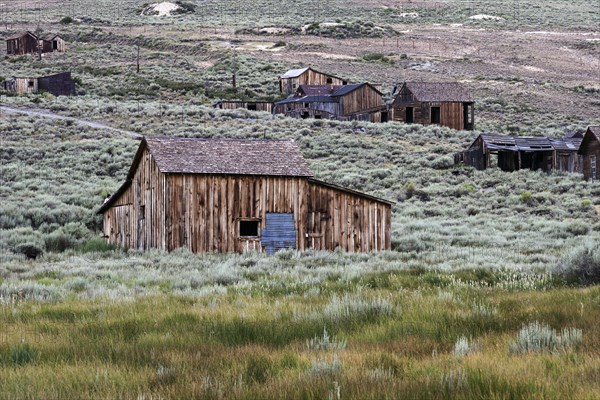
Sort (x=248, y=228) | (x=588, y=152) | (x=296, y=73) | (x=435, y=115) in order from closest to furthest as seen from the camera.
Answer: (x=248, y=228) → (x=588, y=152) → (x=435, y=115) → (x=296, y=73)

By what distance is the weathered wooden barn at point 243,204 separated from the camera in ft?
82.0

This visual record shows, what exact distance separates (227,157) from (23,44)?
87178 millimetres

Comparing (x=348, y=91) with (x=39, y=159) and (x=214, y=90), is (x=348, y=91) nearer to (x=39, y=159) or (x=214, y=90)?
(x=214, y=90)

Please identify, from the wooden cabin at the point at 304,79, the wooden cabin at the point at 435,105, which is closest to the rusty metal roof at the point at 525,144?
the wooden cabin at the point at 435,105

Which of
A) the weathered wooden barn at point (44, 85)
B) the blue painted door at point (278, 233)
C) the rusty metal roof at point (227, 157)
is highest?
the weathered wooden barn at point (44, 85)

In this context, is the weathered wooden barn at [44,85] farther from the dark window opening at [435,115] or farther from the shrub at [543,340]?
the shrub at [543,340]

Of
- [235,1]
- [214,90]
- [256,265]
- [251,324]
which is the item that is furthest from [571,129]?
[235,1]

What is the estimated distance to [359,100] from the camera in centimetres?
7438

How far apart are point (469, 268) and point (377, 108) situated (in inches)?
2385

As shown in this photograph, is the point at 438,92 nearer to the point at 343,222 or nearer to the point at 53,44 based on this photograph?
the point at 343,222

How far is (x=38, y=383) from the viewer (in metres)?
5.59

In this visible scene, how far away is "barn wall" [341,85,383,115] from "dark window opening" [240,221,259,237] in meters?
49.3

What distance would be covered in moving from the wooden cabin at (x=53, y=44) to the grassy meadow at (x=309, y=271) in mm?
3547

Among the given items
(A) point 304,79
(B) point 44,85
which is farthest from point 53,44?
(A) point 304,79
